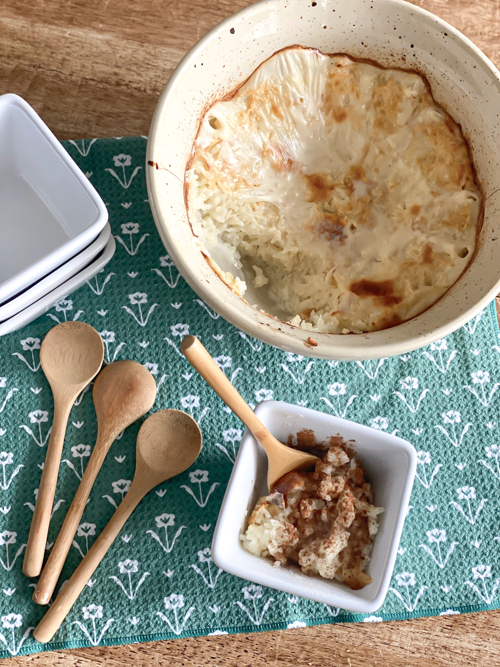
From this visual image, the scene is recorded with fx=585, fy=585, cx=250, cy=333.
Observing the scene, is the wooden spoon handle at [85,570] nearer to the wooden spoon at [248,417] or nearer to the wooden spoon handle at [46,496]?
the wooden spoon handle at [46,496]

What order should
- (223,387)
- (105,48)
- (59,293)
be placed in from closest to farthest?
(223,387) < (59,293) < (105,48)

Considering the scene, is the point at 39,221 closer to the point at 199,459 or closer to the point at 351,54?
the point at 199,459

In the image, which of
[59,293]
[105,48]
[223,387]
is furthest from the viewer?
[105,48]

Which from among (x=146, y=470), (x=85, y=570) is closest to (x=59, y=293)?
(x=146, y=470)

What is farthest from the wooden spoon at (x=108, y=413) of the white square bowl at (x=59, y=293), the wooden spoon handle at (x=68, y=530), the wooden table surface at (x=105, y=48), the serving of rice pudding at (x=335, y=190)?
the wooden table surface at (x=105, y=48)

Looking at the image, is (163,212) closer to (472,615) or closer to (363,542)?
(363,542)

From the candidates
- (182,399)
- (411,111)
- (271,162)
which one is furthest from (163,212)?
(411,111)
